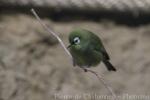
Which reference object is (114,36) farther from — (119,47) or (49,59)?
(49,59)

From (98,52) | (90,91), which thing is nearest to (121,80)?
(90,91)

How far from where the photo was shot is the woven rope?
12.9 feet

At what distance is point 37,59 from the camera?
3.55m

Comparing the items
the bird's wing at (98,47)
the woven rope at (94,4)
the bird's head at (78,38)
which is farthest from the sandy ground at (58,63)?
the bird's head at (78,38)

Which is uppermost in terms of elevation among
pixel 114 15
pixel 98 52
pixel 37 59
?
pixel 114 15

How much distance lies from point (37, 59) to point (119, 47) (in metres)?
0.62

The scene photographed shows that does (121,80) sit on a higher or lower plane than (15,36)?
lower

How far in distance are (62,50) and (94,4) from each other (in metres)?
0.45

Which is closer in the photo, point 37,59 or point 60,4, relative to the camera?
point 37,59

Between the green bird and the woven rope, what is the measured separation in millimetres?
1705

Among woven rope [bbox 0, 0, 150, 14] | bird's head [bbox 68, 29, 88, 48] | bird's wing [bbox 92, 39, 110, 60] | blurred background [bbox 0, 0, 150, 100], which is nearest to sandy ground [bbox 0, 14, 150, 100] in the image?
blurred background [bbox 0, 0, 150, 100]

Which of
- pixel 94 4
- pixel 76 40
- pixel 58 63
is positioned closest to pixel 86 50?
pixel 76 40

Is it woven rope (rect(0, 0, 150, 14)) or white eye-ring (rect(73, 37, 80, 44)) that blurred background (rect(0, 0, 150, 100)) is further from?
white eye-ring (rect(73, 37, 80, 44))

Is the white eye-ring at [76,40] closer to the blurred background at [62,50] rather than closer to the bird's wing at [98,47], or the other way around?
the bird's wing at [98,47]
